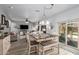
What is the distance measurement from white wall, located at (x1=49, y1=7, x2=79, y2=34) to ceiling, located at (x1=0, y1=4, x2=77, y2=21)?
0.07m

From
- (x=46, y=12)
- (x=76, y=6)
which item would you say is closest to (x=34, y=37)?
→ (x=46, y=12)

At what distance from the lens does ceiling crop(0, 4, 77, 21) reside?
2.00m

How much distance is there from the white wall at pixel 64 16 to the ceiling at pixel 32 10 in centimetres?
7

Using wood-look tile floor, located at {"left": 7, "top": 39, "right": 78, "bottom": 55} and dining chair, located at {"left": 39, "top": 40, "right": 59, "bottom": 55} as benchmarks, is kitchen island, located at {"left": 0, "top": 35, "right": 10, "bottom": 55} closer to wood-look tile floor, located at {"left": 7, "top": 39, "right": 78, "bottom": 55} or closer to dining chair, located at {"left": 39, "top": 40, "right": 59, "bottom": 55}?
wood-look tile floor, located at {"left": 7, "top": 39, "right": 78, "bottom": 55}

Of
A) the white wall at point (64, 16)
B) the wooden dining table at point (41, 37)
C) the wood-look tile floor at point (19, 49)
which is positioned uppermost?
the white wall at point (64, 16)

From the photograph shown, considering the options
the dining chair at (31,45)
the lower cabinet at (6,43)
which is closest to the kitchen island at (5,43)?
the lower cabinet at (6,43)

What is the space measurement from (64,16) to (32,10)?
0.59m

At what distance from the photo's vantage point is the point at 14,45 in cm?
201

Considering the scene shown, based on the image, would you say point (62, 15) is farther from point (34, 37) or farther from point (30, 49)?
point (30, 49)

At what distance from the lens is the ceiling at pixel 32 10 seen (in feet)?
6.55

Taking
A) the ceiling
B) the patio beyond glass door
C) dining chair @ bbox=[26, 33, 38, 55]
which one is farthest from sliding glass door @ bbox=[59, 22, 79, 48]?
dining chair @ bbox=[26, 33, 38, 55]

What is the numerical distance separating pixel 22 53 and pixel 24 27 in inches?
19.0

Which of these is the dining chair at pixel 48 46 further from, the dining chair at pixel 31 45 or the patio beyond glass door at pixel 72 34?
the patio beyond glass door at pixel 72 34

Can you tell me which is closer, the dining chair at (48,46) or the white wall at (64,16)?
the white wall at (64,16)
